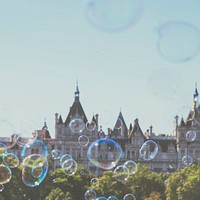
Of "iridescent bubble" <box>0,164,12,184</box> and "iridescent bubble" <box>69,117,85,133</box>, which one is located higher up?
"iridescent bubble" <box>69,117,85,133</box>

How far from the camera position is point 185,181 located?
2157 inches

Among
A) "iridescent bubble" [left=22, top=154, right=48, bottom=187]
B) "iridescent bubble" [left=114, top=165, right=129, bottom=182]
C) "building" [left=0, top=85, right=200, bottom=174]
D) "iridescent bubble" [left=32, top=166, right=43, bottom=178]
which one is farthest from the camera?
"building" [left=0, top=85, right=200, bottom=174]

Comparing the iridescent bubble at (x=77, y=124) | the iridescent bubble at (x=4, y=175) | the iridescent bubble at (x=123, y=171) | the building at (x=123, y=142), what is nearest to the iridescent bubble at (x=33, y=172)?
the iridescent bubble at (x=4, y=175)

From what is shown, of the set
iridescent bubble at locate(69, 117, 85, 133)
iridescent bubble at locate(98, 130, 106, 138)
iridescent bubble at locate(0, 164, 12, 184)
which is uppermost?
iridescent bubble at locate(98, 130, 106, 138)

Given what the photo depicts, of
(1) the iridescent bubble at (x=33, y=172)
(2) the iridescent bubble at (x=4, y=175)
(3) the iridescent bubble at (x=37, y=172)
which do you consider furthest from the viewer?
(1) the iridescent bubble at (x=33, y=172)

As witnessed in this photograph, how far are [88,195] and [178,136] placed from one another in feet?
149

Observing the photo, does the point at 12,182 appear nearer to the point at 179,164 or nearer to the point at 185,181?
the point at 185,181

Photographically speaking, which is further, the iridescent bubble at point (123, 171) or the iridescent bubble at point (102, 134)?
the iridescent bubble at point (102, 134)

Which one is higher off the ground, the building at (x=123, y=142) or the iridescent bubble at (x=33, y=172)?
the building at (x=123, y=142)

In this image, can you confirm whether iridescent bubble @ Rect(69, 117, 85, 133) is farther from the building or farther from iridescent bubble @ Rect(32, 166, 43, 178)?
the building

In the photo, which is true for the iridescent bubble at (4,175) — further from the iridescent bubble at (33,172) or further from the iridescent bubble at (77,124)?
the iridescent bubble at (77,124)

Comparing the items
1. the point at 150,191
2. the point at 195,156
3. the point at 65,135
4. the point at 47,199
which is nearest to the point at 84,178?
the point at 150,191

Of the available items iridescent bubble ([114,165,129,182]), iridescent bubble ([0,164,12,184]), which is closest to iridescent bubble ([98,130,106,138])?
iridescent bubble ([114,165,129,182])

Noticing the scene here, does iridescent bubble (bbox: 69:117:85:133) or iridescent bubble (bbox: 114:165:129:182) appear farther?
iridescent bubble (bbox: 69:117:85:133)
